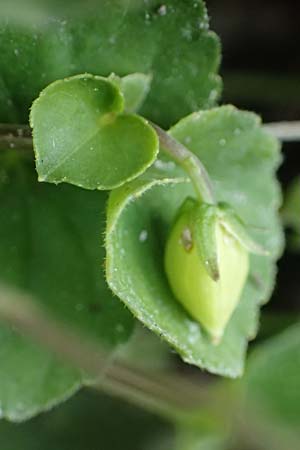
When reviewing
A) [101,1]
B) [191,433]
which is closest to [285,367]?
[191,433]

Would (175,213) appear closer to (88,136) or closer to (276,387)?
(88,136)

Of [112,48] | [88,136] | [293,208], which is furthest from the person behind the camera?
[293,208]

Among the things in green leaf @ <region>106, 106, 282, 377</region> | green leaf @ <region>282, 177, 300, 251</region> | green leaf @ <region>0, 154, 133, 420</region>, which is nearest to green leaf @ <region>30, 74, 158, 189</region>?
green leaf @ <region>106, 106, 282, 377</region>

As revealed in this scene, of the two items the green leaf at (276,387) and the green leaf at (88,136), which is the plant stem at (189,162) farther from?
the green leaf at (276,387)

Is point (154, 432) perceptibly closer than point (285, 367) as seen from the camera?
No

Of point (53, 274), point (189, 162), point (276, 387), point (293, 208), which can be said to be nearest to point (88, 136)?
point (189, 162)

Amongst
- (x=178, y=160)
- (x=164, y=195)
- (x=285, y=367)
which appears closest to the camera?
(x=178, y=160)

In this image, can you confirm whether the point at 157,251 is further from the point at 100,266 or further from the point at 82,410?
the point at 82,410
